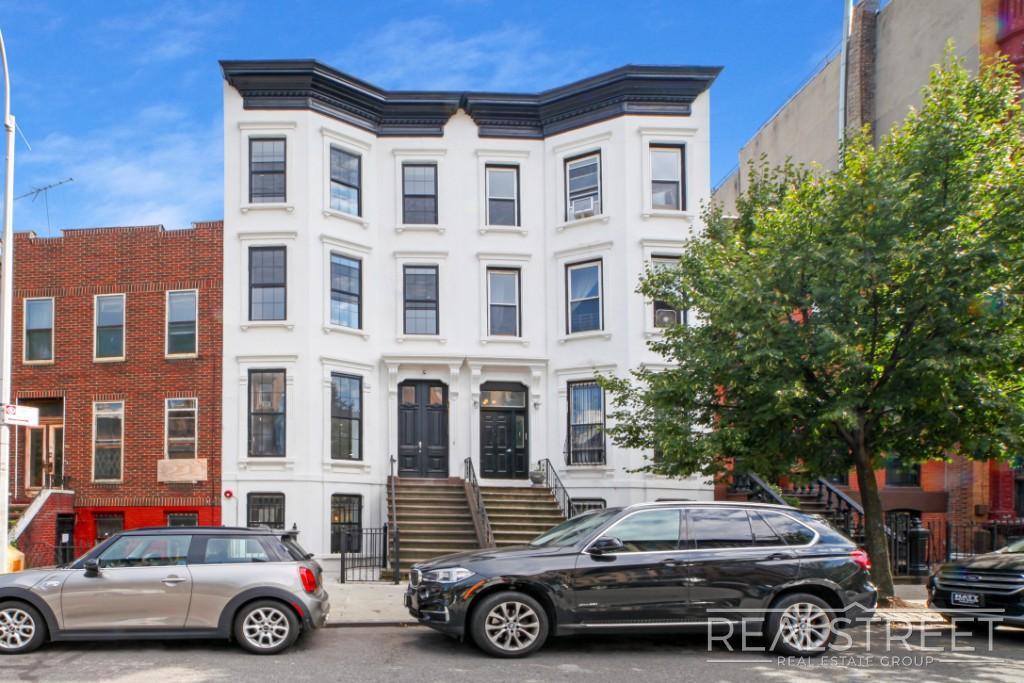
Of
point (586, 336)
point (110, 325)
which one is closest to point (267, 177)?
point (110, 325)

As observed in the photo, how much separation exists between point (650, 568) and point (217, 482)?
508 inches

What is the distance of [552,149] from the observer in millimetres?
22656

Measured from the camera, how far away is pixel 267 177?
21109 mm

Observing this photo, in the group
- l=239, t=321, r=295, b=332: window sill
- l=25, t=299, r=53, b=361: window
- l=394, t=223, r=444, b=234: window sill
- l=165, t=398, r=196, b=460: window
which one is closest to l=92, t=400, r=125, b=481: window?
l=165, t=398, r=196, b=460: window

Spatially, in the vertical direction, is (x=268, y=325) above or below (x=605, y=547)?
above

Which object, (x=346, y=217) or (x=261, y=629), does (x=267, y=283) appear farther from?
(x=261, y=629)

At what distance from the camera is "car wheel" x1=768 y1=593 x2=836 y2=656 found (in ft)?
33.5

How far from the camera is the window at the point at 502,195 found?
22.7 metres

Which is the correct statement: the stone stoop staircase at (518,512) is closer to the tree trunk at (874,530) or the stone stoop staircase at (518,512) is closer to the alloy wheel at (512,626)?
the tree trunk at (874,530)

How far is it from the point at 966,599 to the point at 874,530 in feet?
7.86

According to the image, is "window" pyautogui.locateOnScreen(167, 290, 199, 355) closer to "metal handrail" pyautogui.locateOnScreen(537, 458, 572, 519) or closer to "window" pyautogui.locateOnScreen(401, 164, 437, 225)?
"window" pyautogui.locateOnScreen(401, 164, 437, 225)

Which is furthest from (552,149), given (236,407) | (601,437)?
(236,407)

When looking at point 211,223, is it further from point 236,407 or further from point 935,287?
point 935,287

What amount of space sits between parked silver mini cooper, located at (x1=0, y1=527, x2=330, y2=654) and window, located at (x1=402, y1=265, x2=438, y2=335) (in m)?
12.1
